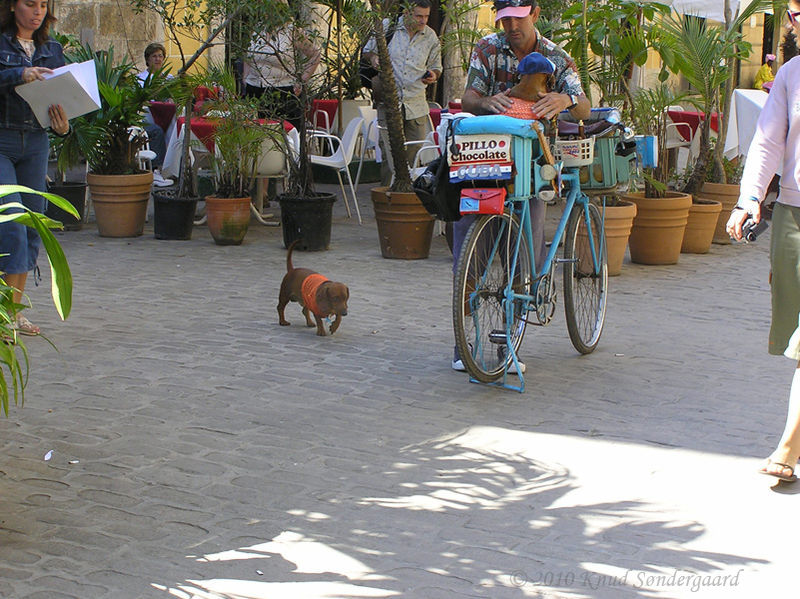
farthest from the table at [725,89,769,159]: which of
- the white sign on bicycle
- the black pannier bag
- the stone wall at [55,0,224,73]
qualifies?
the stone wall at [55,0,224,73]

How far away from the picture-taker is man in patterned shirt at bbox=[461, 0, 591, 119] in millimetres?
5065

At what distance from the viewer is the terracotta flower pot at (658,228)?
8.49m

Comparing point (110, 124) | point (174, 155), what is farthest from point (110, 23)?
point (110, 124)

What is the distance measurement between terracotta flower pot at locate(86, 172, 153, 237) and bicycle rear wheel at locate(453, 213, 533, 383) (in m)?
4.86

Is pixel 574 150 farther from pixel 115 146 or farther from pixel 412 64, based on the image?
pixel 412 64

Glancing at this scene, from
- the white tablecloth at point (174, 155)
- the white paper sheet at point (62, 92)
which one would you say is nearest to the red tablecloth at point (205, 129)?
the white tablecloth at point (174, 155)

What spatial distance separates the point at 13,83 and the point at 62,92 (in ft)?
0.81

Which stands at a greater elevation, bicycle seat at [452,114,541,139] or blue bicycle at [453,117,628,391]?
bicycle seat at [452,114,541,139]

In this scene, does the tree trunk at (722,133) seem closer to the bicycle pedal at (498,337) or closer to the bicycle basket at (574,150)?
the bicycle basket at (574,150)

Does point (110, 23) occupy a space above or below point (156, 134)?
above

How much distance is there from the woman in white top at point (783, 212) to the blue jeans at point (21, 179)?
356 cm

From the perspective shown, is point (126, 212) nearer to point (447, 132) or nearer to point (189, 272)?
point (189, 272)

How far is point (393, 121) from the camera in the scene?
8648mm

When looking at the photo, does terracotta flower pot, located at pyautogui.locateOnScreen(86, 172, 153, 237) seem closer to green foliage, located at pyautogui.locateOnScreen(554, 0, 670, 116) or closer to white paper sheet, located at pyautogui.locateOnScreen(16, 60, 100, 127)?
white paper sheet, located at pyautogui.locateOnScreen(16, 60, 100, 127)
